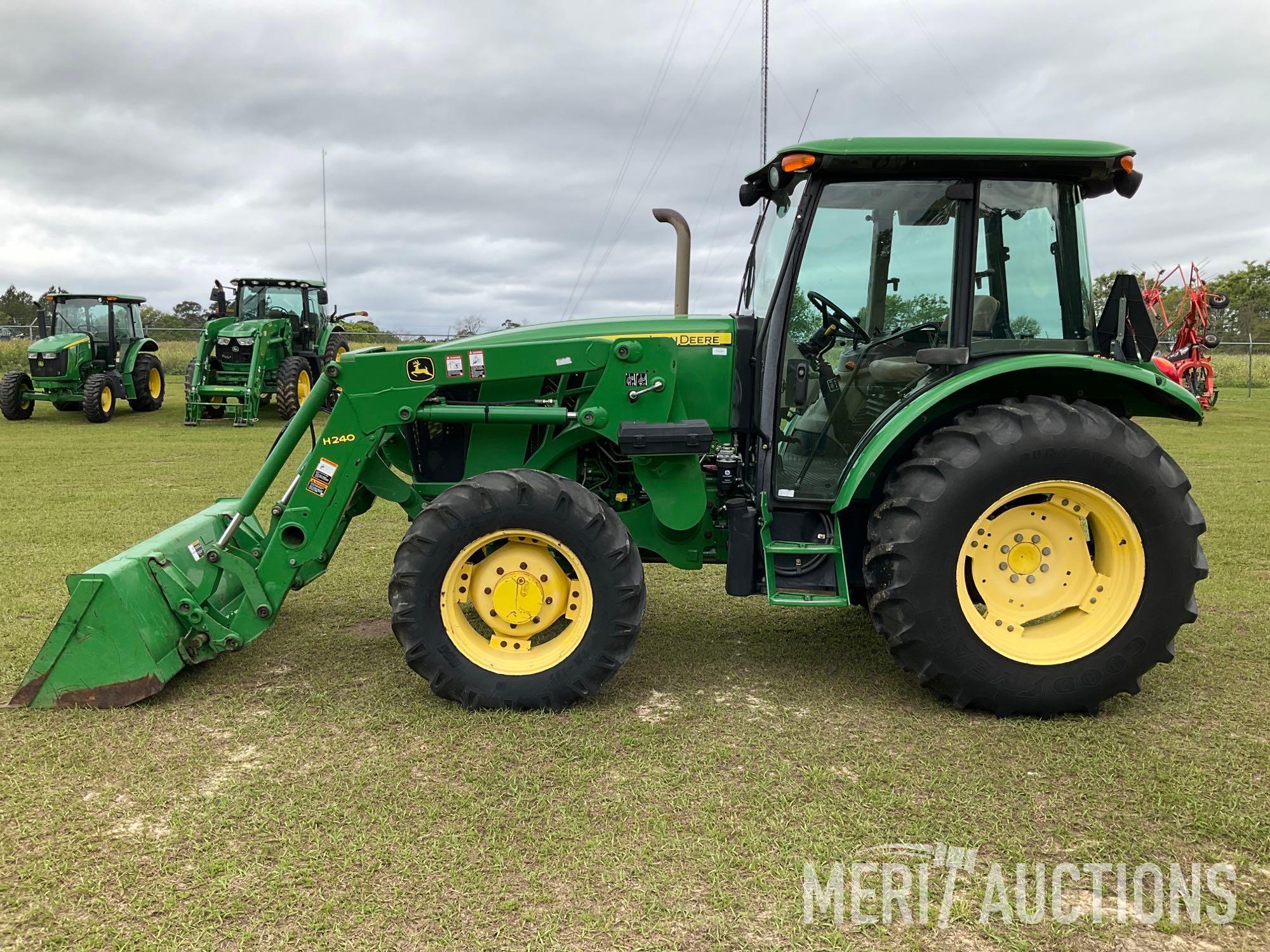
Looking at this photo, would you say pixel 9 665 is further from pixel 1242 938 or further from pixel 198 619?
pixel 1242 938

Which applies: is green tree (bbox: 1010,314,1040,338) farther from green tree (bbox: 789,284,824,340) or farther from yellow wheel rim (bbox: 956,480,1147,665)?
green tree (bbox: 789,284,824,340)

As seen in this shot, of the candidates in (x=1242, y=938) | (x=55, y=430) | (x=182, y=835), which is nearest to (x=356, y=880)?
(x=182, y=835)

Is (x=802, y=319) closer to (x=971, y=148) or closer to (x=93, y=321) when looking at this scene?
(x=971, y=148)

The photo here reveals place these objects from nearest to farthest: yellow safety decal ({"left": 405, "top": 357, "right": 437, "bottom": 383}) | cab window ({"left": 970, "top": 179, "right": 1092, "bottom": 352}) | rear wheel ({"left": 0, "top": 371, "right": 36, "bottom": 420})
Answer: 1. cab window ({"left": 970, "top": 179, "right": 1092, "bottom": 352})
2. yellow safety decal ({"left": 405, "top": 357, "right": 437, "bottom": 383})
3. rear wheel ({"left": 0, "top": 371, "right": 36, "bottom": 420})

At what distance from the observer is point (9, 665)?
13.0ft

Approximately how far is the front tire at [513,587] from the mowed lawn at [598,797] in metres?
0.15

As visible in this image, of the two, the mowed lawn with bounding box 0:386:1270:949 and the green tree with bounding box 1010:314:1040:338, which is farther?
the green tree with bounding box 1010:314:1040:338

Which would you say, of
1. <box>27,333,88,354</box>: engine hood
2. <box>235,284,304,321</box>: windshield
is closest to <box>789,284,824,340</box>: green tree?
<box>235,284,304,321</box>: windshield

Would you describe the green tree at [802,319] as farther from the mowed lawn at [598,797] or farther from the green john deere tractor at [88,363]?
the green john deere tractor at [88,363]

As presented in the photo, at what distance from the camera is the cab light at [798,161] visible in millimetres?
3578

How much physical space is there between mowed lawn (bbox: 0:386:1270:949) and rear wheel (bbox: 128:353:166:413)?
14.1 metres

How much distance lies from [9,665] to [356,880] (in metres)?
2.53

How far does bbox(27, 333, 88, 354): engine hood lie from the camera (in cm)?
1611

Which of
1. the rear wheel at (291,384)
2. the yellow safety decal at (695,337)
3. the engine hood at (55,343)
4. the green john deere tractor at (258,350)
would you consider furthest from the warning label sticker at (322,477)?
the engine hood at (55,343)
